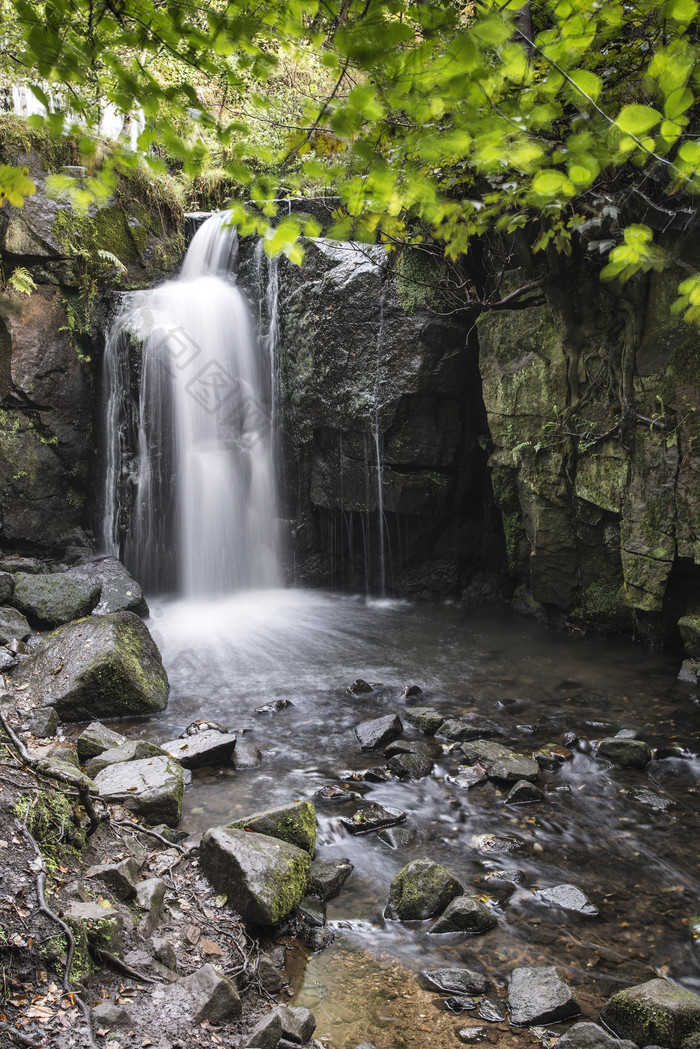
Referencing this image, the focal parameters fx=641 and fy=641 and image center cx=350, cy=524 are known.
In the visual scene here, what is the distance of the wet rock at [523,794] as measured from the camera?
427cm

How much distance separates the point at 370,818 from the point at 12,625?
4709 mm

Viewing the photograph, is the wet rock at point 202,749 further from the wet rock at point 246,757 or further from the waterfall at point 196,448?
the waterfall at point 196,448

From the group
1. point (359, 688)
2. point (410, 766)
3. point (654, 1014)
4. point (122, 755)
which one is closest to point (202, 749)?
point (122, 755)

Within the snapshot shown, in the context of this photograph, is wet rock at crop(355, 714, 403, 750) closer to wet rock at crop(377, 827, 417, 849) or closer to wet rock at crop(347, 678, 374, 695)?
wet rock at crop(347, 678, 374, 695)

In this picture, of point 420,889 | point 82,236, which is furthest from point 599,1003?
point 82,236

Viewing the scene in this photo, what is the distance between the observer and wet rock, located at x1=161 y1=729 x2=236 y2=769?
461cm

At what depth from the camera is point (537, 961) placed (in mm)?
2906

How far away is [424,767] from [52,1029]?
10.3ft

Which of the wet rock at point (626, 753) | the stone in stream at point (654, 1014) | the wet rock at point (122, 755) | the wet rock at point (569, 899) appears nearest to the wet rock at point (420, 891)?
the wet rock at point (569, 899)

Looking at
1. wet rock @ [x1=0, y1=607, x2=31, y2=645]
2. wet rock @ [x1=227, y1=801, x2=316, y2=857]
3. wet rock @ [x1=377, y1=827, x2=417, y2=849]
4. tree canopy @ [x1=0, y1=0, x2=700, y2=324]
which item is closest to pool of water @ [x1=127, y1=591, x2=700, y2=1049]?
wet rock @ [x1=377, y1=827, x2=417, y2=849]

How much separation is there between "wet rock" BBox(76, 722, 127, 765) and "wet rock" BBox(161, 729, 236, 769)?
1.18 ft

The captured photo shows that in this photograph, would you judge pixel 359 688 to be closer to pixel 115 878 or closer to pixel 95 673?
pixel 95 673

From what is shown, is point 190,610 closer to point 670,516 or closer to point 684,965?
point 670,516

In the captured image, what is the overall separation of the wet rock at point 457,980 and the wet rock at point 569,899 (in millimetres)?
688
